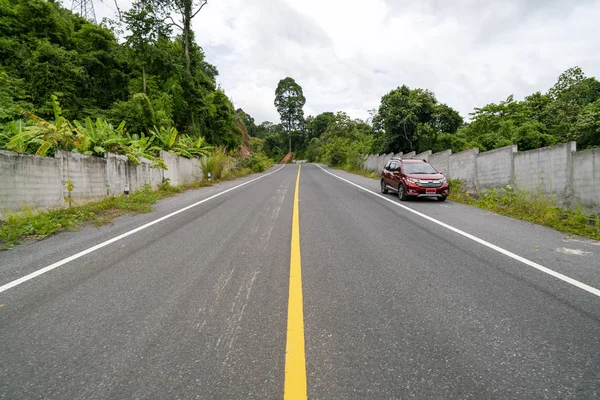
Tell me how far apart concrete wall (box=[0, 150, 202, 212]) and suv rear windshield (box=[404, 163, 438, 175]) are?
11.0 meters

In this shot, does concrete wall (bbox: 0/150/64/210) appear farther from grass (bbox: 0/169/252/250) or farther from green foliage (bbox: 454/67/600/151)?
green foliage (bbox: 454/67/600/151)

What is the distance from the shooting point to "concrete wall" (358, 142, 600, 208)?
24.2ft

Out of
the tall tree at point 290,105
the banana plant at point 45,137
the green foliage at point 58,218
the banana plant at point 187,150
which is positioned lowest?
the green foliage at point 58,218

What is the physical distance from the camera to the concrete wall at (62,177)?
6.72 metres

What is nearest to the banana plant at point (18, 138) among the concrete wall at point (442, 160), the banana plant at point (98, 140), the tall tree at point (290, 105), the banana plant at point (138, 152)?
the banana plant at point (98, 140)

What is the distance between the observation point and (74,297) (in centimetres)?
326

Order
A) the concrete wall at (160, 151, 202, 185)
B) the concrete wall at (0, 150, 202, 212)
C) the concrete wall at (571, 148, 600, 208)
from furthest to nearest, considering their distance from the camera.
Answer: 1. the concrete wall at (160, 151, 202, 185)
2. the concrete wall at (571, 148, 600, 208)
3. the concrete wall at (0, 150, 202, 212)

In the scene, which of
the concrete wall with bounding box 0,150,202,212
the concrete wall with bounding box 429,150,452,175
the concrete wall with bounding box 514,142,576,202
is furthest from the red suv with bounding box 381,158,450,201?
the concrete wall with bounding box 0,150,202,212

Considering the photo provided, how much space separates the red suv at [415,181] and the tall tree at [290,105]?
80.6m

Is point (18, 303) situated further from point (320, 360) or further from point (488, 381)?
point (488, 381)

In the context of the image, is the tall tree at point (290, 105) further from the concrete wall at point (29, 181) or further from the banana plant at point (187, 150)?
the concrete wall at point (29, 181)

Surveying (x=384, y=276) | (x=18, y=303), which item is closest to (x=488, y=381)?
(x=384, y=276)

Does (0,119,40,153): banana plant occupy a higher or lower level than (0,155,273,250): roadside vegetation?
higher

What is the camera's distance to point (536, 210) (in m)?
8.16
